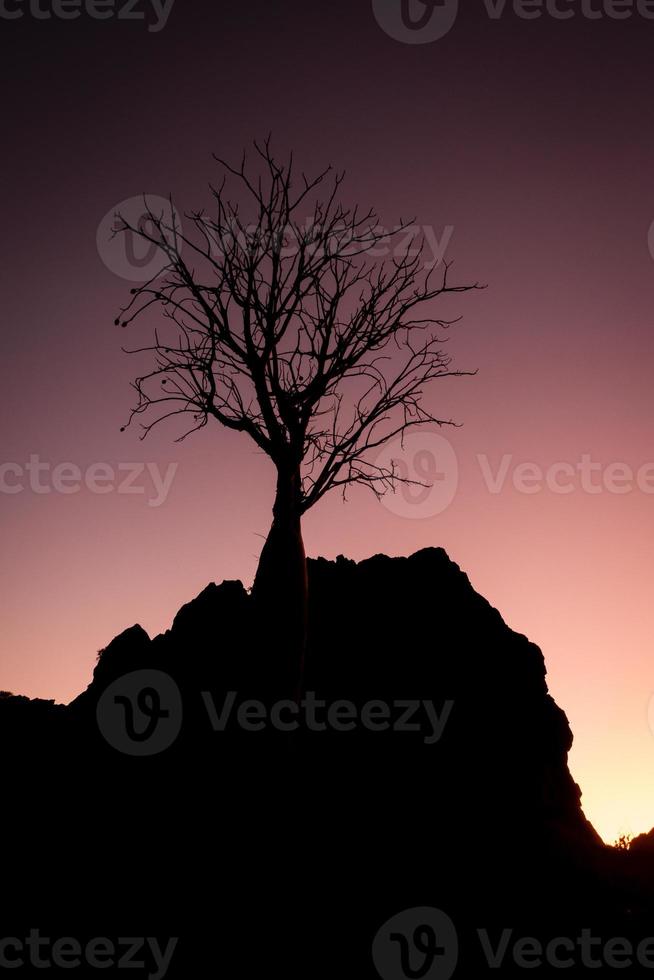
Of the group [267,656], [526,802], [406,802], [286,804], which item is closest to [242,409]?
[267,656]

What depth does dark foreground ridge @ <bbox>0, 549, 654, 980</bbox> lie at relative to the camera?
500 centimetres

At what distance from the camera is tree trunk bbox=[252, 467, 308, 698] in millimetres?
5434

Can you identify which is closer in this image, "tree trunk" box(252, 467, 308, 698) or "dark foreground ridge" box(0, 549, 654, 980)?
"dark foreground ridge" box(0, 549, 654, 980)

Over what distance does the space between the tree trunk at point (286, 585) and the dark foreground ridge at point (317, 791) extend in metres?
0.10

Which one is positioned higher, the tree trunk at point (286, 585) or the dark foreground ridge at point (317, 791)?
the tree trunk at point (286, 585)

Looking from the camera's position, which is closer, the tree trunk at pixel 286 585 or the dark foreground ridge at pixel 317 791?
the dark foreground ridge at pixel 317 791

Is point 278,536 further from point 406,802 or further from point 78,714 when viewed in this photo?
point 78,714

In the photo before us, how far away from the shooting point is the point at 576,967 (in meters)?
5.09

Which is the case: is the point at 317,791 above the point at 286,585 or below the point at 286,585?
below

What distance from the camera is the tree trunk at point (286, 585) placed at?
5.43 m

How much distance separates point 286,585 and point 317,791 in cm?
224

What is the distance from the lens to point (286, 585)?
18.3ft

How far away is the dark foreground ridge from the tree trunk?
0.34 ft

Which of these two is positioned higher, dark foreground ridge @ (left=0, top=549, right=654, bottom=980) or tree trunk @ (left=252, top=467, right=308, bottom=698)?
tree trunk @ (left=252, top=467, right=308, bottom=698)
